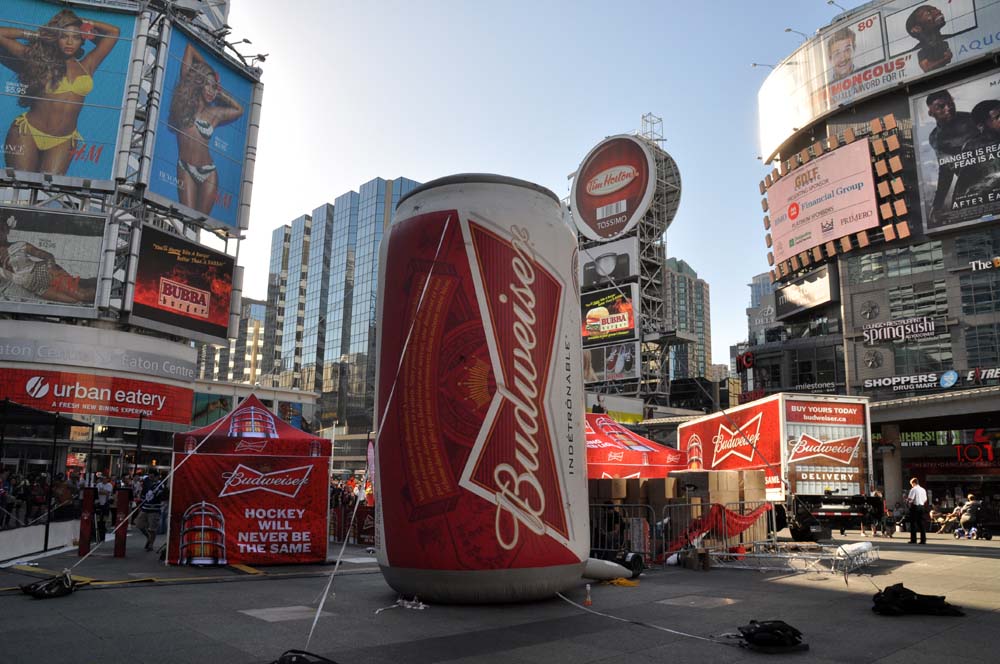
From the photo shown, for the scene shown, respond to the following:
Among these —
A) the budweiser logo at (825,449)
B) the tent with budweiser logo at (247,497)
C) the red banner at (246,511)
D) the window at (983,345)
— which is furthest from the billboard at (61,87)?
the window at (983,345)

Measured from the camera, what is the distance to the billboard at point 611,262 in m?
59.5

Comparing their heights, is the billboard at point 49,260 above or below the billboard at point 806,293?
below

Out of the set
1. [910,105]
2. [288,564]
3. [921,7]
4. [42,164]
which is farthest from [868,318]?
[42,164]

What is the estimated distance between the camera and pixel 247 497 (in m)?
14.4

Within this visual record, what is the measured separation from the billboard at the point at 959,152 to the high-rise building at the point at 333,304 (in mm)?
67072

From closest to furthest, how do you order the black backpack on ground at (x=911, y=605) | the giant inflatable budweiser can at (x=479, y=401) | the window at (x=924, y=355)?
the black backpack on ground at (x=911, y=605)
the giant inflatable budweiser can at (x=479, y=401)
the window at (x=924, y=355)

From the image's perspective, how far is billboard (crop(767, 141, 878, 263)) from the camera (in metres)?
58.7

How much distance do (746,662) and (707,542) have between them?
30.2ft

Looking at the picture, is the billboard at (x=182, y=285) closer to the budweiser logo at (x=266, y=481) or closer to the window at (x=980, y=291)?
the budweiser logo at (x=266, y=481)

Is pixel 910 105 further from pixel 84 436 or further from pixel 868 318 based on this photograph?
pixel 84 436

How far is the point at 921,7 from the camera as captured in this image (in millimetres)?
56500

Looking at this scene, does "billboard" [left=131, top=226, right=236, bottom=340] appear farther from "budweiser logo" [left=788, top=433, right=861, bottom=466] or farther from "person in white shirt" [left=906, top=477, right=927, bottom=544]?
"person in white shirt" [left=906, top=477, right=927, bottom=544]

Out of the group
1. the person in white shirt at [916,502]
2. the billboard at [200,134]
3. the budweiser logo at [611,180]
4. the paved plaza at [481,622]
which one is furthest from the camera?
the budweiser logo at [611,180]

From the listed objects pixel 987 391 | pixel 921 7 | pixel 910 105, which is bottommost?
pixel 987 391
